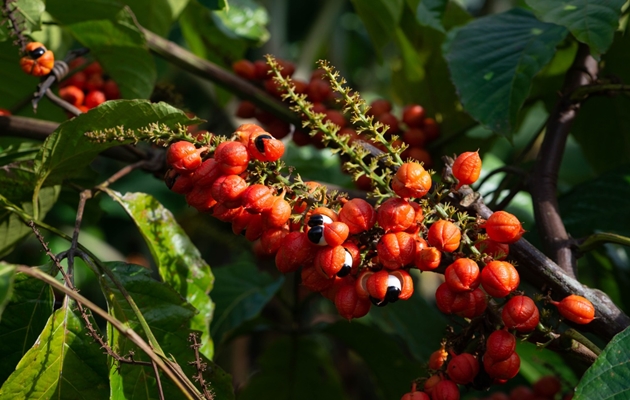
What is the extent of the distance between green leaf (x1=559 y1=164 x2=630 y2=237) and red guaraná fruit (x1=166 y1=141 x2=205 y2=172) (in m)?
1.14

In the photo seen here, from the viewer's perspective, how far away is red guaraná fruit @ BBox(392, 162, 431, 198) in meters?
1.08

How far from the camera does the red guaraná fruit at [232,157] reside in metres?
1.14

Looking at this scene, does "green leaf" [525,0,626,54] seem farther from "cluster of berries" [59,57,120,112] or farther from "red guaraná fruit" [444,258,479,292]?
"cluster of berries" [59,57,120,112]

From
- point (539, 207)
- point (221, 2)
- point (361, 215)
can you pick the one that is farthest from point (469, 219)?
point (221, 2)

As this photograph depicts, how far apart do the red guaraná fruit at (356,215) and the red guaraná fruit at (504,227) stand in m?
0.19

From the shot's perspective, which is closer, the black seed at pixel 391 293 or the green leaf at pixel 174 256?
the black seed at pixel 391 293

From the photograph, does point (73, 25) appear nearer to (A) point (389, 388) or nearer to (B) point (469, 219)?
(B) point (469, 219)

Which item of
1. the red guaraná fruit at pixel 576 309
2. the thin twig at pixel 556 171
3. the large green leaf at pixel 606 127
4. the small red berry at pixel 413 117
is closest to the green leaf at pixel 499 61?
the thin twig at pixel 556 171

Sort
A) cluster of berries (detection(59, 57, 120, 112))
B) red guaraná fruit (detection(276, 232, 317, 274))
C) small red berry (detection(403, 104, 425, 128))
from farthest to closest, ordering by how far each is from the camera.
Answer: small red berry (detection(403, 104, 425, 128)), cluster of berries (detection(59, 57, 120, 112)), red guaraná fruit (detection(276, 232, 317, 274))

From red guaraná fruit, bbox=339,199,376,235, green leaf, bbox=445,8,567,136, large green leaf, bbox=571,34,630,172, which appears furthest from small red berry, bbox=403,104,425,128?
red guaraná fruit, bbox=339,199,376,235

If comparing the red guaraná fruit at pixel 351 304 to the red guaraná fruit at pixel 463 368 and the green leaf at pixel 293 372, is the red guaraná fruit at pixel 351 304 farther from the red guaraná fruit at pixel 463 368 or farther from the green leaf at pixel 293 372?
the green leaf at pixel 293 372

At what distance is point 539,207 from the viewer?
4.93 ft

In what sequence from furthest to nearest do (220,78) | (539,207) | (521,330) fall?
(220,78) < (539,207) < (521,330)

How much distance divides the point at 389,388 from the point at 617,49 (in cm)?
125
